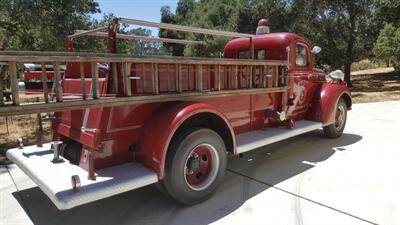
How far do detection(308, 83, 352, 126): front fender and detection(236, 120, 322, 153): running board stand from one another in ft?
0.75

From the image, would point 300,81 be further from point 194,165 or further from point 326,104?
point 194,165

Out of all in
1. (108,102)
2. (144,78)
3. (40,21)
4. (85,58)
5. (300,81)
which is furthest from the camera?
(40,21)

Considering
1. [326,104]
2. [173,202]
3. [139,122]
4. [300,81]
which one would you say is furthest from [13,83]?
[326,104]

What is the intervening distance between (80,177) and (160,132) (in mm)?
932

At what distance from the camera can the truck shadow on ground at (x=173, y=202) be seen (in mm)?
3748

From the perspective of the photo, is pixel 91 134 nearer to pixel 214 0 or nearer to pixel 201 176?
pixel 201 176

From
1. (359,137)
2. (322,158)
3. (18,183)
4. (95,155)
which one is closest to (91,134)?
(95,155)

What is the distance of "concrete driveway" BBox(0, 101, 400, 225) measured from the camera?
3713 millimetres

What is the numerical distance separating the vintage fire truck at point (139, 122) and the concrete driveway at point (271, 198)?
0.35m

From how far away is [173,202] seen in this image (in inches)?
163

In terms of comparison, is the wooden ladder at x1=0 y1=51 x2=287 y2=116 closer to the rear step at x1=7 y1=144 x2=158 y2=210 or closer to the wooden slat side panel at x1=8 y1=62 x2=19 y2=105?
the wooden slat side panel at x1=8 y1=62 x2=19 y2=105

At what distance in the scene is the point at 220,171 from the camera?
14.0 feet

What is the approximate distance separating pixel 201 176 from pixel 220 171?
0.79 ft

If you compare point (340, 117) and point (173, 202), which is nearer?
point (173, 202)
